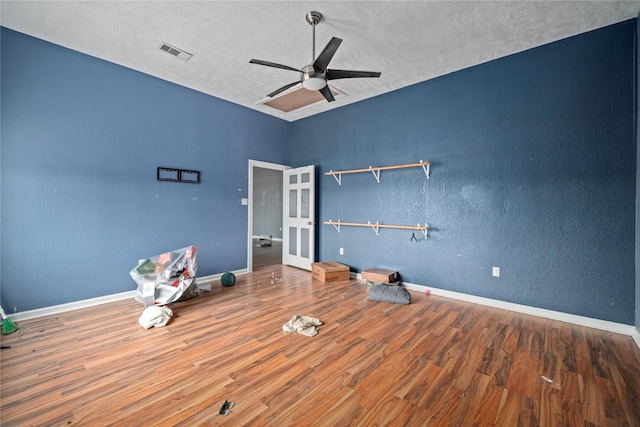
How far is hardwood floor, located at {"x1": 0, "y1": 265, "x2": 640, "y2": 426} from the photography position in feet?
5.24

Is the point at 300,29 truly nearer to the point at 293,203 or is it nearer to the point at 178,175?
the point at 178,175

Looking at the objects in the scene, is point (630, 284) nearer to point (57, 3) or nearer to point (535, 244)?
point (535, 244)

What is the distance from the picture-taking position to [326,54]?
2.40 metres

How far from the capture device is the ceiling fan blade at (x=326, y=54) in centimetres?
224

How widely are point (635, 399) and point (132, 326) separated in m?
4.19

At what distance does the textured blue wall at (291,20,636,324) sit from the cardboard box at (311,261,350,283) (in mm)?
426

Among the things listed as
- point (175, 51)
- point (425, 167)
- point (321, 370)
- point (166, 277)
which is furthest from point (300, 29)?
point (166, 277)

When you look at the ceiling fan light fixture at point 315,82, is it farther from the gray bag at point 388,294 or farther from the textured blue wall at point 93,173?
the gray bag at point 388,294

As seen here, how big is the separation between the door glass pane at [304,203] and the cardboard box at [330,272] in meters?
1.13

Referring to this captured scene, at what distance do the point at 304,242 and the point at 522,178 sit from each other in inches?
145

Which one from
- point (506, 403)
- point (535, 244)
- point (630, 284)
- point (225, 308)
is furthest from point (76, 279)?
point (630, 284)

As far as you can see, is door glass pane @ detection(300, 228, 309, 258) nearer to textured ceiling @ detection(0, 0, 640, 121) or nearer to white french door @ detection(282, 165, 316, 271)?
white french door @ detection(282, 165, 316, 271)

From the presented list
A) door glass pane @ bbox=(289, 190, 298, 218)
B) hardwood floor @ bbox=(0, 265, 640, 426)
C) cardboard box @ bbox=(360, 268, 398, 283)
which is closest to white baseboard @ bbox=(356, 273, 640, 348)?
hardwood floor @ bbox=(0, 265, 640, 426)

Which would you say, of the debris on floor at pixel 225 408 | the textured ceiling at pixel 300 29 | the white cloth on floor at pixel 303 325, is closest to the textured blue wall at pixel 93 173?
the textured ceiling at pixel 300 29
